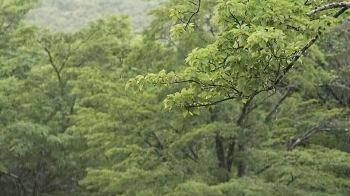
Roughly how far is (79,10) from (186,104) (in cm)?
5281

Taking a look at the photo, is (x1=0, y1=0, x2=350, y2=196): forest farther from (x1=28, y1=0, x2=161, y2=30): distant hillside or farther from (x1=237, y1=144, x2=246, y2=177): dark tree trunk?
(x1=28, y1=0, x2=161, y2=30): distant hillside

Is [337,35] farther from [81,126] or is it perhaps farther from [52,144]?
[52,144]

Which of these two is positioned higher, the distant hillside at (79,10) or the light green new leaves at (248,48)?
the distant hillside at (79,10)

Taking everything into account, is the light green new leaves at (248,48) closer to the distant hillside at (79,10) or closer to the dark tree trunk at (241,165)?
the dark tree trunk at (241,165)

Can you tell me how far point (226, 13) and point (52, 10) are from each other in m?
54.5

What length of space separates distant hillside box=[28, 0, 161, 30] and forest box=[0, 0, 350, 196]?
3328 centimetres

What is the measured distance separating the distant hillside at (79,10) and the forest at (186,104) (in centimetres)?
3328

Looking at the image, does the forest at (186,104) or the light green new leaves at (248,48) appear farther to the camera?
the forest at (186,104)

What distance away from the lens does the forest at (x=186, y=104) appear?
3811 mm

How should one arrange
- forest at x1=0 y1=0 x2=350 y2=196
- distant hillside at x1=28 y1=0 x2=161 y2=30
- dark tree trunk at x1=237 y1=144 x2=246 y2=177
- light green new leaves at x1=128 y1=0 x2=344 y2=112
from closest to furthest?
light green new leaves at x1=128 y1=0 x2=344 y2=112 → forest at x1=0 y1=0 x2=350 y2=196 → dark tree trunk at x1=237 y1=144 x2=246 y2=177 → distant hillside at x1=28 y1=0 x2=161 y2=30

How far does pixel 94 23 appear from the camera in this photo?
14945 millimetres

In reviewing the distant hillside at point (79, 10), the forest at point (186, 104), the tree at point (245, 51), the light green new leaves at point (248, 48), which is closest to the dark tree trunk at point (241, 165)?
the forest at point (186, 104)

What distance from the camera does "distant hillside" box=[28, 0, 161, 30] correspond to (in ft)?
163

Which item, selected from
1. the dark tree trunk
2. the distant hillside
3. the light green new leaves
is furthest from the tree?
the distant hillside
